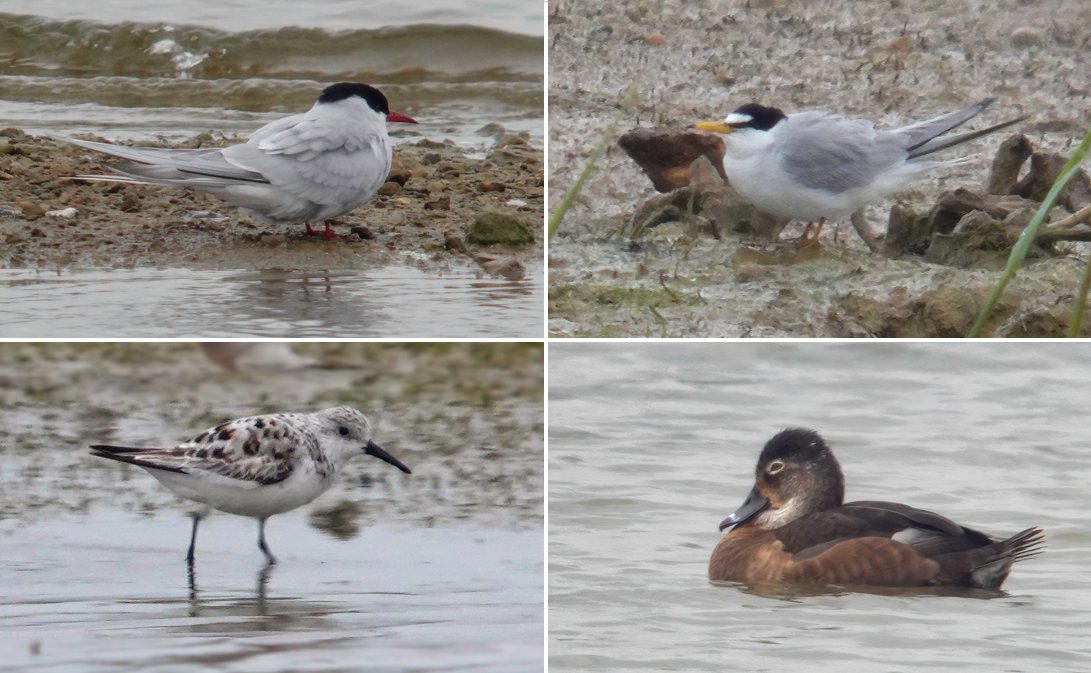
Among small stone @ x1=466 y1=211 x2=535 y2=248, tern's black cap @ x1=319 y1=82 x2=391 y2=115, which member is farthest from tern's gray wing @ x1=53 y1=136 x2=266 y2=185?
small stone @ x1=466 y1=211 x2=535 y2=248

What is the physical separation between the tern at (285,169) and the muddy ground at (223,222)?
0.22m

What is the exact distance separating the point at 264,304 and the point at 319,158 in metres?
0.92

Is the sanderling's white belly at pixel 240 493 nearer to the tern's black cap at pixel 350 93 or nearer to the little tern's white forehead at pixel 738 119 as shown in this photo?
the tern's black cap at pixel 350 93

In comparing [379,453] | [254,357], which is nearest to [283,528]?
[379,453]

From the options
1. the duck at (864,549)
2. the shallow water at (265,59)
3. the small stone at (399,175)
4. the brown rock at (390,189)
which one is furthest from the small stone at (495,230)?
the shallow water at (265,59)

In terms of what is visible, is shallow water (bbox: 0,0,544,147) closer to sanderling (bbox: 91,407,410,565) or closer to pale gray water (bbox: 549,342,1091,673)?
pale gray water (bbox: 549,342,1091,673)

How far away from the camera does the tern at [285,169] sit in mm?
6633

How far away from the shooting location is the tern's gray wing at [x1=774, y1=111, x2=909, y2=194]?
6.25m

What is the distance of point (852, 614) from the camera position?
5039mm

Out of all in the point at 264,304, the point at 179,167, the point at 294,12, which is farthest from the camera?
the point at 294,12

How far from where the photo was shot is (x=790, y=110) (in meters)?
7.48

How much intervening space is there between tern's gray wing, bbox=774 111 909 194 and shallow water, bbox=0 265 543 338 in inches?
47.9

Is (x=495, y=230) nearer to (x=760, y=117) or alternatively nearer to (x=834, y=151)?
(x=760, y=117)

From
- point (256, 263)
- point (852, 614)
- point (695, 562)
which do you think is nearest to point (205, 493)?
point (256, 263)
